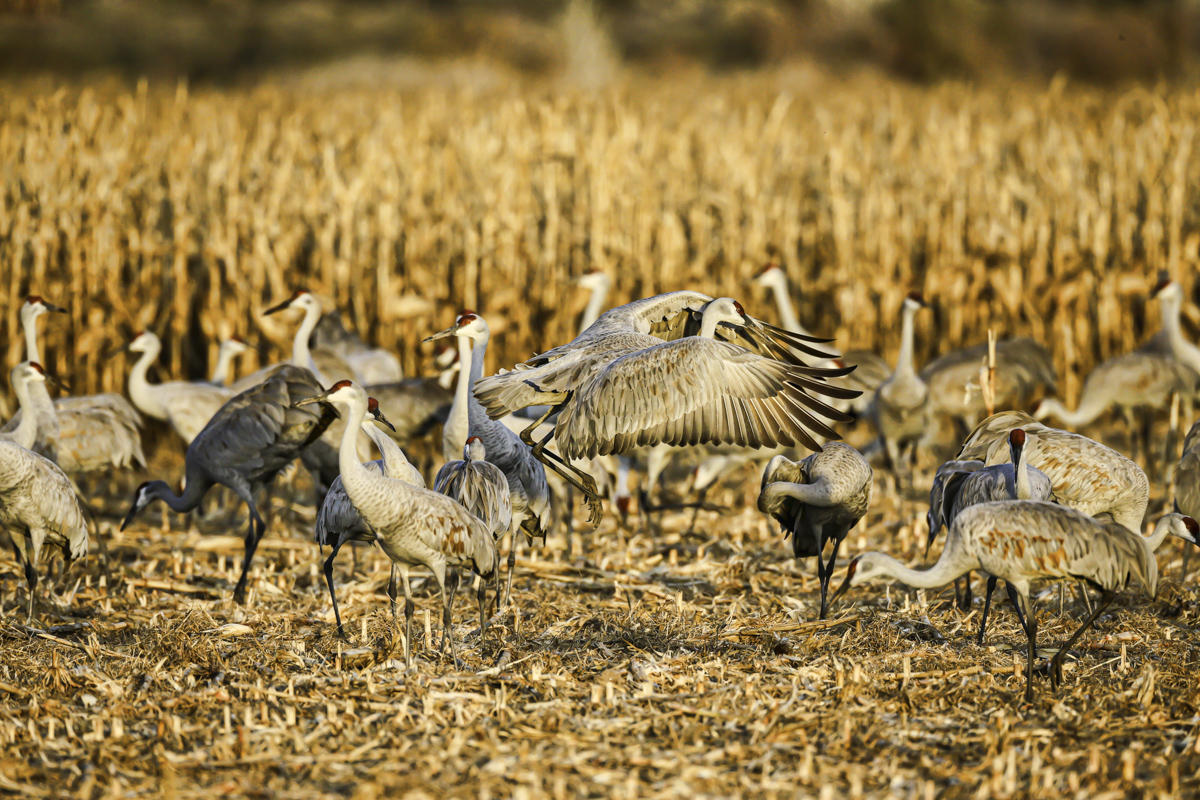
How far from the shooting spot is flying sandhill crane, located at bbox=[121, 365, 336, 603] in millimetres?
6781

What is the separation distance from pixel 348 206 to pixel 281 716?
668cm

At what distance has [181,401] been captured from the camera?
8438 mm

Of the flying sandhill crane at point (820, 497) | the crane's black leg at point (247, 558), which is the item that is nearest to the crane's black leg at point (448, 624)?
the crane's black leg at point (247, 558)

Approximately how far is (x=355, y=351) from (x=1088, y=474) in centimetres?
603

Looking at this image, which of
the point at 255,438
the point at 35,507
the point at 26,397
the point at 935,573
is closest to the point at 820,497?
the point at 935,573

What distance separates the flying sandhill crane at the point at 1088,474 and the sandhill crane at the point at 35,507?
4.59 metres

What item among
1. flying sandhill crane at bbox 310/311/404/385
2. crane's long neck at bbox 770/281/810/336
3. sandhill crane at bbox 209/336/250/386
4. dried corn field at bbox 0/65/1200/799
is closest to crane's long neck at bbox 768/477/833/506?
dried corn field at bbox 0/65/1200/799

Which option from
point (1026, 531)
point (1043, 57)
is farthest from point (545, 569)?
point (1043, 57)

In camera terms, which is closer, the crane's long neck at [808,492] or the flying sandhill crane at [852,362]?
the crane's long neck at [808,492]

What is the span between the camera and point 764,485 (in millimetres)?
5984

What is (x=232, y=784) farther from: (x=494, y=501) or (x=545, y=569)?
(x=545, y=569)

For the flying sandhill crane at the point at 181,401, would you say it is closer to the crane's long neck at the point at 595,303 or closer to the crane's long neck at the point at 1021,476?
the crane's long neck at the point at 595,303

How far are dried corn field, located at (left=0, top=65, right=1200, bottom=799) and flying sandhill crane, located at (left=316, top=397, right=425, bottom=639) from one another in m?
0.31

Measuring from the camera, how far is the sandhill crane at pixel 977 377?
29.9 feet
